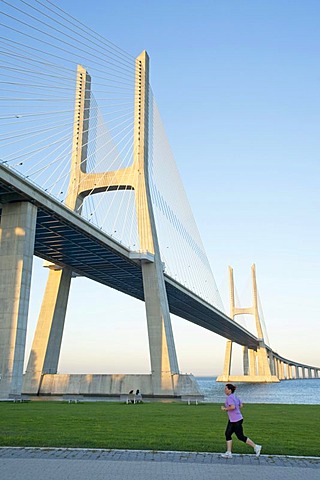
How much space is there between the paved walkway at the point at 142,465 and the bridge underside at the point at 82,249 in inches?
745

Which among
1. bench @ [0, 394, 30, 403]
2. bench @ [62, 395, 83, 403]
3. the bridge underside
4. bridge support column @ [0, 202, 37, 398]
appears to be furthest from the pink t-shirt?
the bridge underside

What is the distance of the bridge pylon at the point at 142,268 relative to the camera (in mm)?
37094

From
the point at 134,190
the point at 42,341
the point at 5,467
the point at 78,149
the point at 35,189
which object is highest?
the point at 78,149

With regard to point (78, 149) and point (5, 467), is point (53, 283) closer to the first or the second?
point (78, 149)

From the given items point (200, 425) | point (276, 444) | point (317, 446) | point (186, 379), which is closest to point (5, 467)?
point (276, 444)

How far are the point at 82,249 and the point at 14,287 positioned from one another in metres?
11.7

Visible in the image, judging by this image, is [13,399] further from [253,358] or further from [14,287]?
[253,358]

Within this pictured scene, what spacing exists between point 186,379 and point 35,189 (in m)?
17.6

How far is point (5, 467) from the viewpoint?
6.77 meters

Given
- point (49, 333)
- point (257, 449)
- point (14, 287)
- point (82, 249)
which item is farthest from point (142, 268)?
point (257, 449)

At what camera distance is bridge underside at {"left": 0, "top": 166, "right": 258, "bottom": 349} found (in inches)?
1056

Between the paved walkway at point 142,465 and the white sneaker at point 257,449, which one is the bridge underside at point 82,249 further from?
the white sneaker at point 257,449

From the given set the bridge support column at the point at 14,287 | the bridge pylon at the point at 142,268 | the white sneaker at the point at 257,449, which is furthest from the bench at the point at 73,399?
the white sneaker at the point at 257,449

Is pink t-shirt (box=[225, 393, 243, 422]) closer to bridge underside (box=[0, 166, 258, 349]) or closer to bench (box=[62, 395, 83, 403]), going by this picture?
bench (box=[62, 395, 83, 403])
